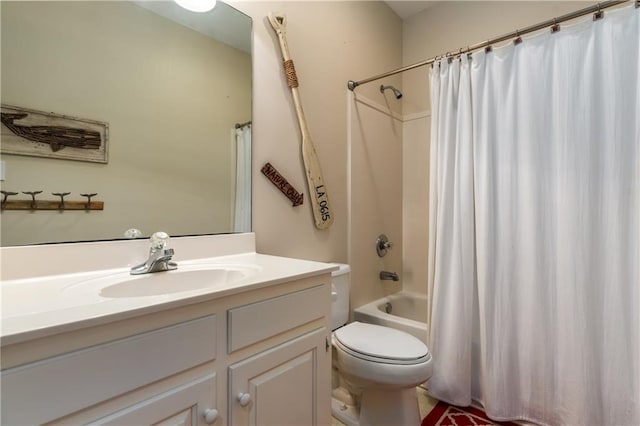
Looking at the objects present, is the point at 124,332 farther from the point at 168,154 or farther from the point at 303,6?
the point at 303,6

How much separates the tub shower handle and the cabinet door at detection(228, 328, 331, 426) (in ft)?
4.11

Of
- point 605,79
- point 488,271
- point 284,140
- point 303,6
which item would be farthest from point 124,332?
point 605,79

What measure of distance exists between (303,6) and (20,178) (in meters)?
1.47

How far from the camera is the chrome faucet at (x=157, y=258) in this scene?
94cm

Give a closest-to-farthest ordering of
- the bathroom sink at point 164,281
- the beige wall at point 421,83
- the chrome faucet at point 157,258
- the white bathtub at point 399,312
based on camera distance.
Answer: the bathroom sink at point 164,281 → the chrome faucet at point 157,258 → the white bathtub at point 399,312 → the beige wall at point 421,83

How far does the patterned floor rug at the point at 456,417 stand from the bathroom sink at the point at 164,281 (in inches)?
48.7

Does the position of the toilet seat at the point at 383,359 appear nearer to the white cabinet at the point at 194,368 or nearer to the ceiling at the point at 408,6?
the white cabinet at the point at 194,368

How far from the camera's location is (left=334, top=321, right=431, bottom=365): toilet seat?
1.26 m

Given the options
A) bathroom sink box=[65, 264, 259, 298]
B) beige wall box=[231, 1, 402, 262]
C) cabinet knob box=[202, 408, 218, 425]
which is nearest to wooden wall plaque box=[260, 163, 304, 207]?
beige wall box=[231, 1, 402, 262]

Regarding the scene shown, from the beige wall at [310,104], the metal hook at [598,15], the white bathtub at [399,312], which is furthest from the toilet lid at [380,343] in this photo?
the metal hook at [598,15]

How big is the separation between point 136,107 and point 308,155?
0.79m

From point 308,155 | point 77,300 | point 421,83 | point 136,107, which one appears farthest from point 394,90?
point 77,300

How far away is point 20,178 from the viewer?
851mm

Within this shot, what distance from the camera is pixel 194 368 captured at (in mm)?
661
